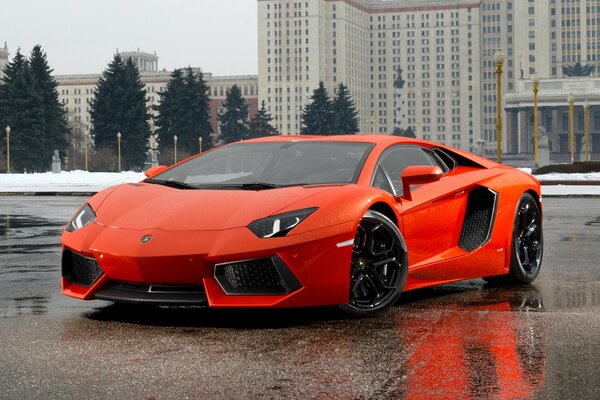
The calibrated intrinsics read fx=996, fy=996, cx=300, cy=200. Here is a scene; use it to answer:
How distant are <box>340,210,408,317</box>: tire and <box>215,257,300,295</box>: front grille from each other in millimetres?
520

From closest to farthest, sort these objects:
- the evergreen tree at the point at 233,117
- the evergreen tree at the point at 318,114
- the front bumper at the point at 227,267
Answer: the front bumper at the point at 227,267 < the evergreen tree at the point at 233,117 < the evergreen tree at the point at 318,114

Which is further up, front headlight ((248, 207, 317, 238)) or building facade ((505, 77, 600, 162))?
building facade ((505, 77, 600, 162))

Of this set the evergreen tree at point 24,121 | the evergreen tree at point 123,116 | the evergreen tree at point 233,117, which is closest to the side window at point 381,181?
the evergreen tree at point 24,121

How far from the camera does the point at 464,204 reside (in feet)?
24.1

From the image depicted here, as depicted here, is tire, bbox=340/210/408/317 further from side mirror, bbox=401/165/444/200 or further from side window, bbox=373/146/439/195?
side window, bbox=373/146/439/195

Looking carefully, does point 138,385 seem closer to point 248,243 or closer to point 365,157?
point 248,243

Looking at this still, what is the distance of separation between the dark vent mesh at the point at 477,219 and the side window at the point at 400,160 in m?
0.42

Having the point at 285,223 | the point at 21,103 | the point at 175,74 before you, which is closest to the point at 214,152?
the point at 285,223

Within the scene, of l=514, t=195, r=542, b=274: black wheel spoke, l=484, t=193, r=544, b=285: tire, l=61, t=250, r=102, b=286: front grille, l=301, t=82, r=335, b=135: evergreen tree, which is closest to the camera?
l=61, t=250, r=102, b=286: front grille

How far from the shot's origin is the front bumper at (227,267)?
18.5ft

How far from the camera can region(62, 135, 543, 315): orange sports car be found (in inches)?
224

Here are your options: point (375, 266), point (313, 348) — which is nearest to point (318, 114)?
point (375, 266)

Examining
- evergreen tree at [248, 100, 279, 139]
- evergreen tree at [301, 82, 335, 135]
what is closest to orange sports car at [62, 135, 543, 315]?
evergreen tree at [301, 82, 335, 135]

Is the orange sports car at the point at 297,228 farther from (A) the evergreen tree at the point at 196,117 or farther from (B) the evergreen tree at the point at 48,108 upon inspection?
(A) the evergreen tree at the point at 196,117
